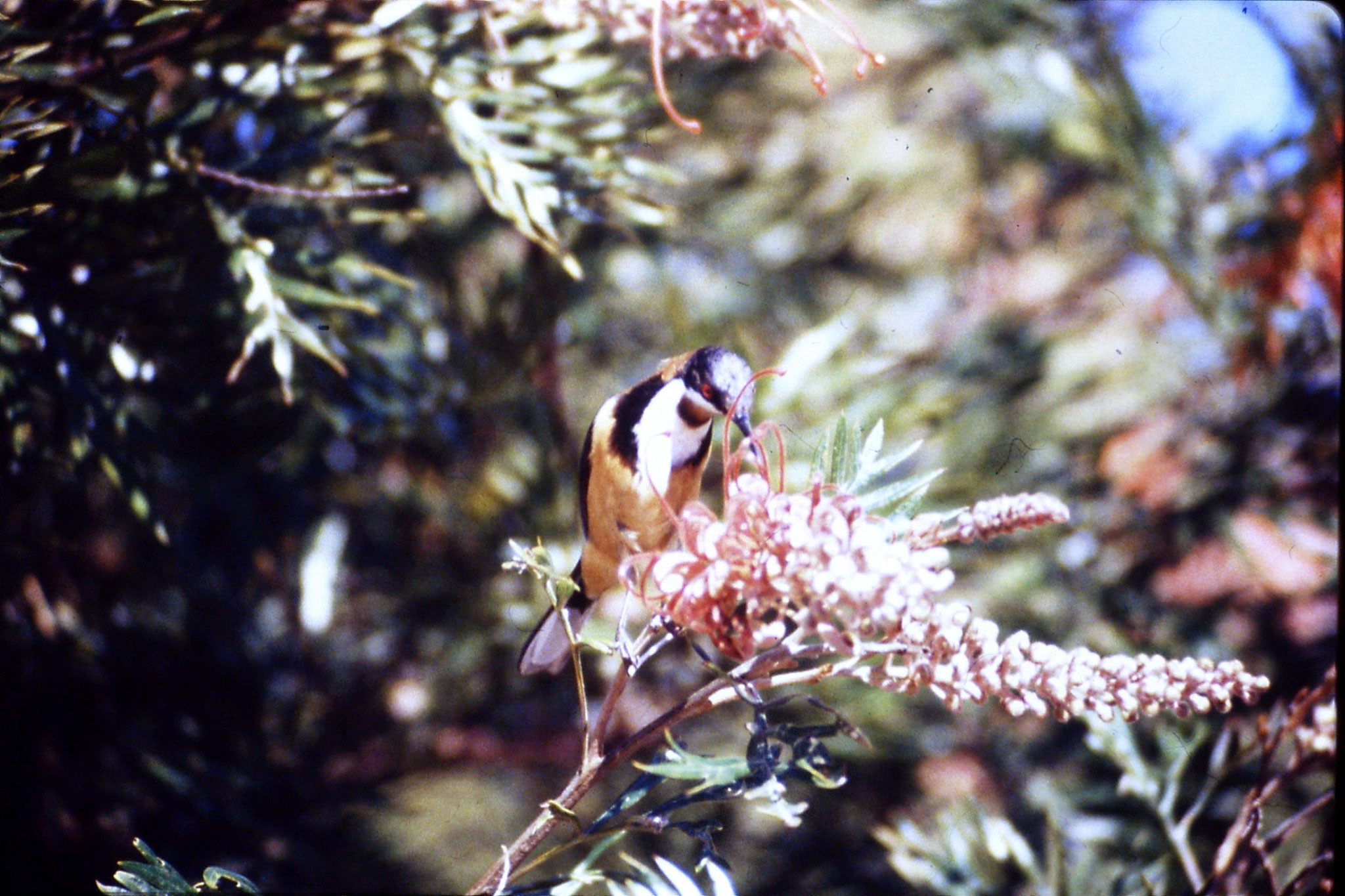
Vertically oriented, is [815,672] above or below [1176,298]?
above

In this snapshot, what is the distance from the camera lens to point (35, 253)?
50 centimetres

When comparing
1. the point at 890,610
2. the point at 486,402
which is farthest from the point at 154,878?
the point at 486,402

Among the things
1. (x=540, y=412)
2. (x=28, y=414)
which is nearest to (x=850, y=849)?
(x=540, y=412)

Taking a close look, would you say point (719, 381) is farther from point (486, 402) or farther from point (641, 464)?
point (486, 402)

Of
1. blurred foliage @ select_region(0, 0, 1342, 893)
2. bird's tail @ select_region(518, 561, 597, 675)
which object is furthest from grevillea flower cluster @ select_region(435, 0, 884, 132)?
bird's tail @ select_region(518, 561, 597, 675)

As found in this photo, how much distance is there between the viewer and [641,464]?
52cm

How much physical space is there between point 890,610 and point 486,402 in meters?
0.52

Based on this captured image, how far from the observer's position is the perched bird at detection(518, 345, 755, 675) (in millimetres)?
479

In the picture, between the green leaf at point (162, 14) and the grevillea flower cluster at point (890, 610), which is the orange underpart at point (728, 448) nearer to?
the grevillea flower cluster at point (890, 610)

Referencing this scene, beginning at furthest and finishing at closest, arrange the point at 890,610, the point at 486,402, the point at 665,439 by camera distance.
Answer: the point at 486,402 < the point at 665,439 < the point at 890,610

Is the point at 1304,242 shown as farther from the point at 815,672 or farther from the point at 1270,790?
the point at 815,672

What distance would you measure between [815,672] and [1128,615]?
594 mm

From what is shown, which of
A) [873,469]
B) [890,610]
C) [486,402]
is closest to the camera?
[890,610]

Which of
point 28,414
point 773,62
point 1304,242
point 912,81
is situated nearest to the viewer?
point 28,414
